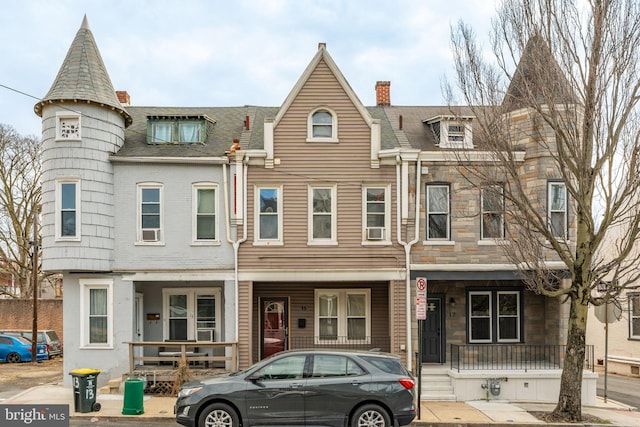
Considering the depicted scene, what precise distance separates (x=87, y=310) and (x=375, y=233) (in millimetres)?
8575

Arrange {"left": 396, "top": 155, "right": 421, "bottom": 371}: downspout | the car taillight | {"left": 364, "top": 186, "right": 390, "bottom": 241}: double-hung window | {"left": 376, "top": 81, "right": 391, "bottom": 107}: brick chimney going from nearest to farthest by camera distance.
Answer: the car taillight, {"left": 396, "top": 155, "right": 421, "bottom": 371}: downspout, {"left": 364, "top": 186, "right": 390, "bottom": 241}: double-hung window, {"left": 376, "top": 81, "right": 391, "bottom": 107}: brick chimney

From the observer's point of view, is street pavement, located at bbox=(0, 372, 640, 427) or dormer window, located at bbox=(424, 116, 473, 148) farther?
dormer window, located at bbox=(424, 116, 473, 148)

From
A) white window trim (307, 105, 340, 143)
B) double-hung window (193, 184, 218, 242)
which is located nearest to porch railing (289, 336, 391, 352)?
double-hung window (193, 184, 218, 242)

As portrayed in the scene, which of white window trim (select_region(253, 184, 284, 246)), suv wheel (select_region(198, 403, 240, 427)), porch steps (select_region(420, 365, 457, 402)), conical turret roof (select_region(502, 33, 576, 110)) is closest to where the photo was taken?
suv wheel (select_region(198, 403, 240, 427))

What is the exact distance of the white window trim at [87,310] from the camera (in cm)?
1644

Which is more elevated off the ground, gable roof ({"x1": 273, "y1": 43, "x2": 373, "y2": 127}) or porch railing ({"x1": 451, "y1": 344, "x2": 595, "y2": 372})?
gable roof ({"x1": 273, "y1": 43, "x2": 373, "y2": 127})

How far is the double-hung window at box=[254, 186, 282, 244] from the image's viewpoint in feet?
55.5

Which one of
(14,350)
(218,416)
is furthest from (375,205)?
(14,350)

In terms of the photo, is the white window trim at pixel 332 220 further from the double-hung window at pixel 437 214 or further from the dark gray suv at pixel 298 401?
the dark gray suv at pixel 298 401

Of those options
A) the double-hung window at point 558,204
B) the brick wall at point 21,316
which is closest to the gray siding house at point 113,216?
the double-hung window at point 558,204

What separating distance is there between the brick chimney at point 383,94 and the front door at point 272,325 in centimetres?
880

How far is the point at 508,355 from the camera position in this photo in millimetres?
17422

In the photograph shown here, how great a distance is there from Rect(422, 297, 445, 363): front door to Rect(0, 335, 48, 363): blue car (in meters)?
18.1

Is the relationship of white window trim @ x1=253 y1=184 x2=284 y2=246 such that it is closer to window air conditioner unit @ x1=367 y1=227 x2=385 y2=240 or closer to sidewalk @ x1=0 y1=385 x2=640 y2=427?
window air conditioner unit @ x1=367 y1=227 x2=385 y2=240
